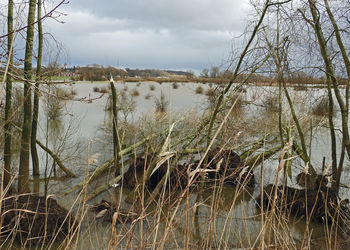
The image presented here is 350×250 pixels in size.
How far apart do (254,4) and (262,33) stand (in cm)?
49

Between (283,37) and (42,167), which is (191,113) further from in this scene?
(283,37)

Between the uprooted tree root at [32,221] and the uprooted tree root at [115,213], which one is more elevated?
the uprooted tree root at [115,213]

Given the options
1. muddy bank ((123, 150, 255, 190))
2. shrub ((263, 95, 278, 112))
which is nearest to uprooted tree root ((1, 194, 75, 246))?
muddy bank ((123, 150, 255, 190))

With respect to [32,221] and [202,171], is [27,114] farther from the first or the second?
[202,171]

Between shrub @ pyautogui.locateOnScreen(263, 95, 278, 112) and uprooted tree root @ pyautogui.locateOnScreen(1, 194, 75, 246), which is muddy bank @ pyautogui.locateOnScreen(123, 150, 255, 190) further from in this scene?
shrub @ pyautogui.locateOnScreen(263, 95, 278, 112)

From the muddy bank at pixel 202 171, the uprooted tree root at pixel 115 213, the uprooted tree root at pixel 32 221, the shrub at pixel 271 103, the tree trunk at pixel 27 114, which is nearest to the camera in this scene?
the muddy bank at pixel 202 171

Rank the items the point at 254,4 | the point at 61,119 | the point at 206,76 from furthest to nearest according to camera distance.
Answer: the point at 61,119 → the point at 206,76 → the point at 254,4

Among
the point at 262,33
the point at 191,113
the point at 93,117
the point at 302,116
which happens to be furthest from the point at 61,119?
the point at 262,33

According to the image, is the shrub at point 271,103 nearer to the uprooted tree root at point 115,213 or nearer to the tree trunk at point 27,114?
the uprooted tree root at point 115,213

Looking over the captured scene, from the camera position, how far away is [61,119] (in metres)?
17.7

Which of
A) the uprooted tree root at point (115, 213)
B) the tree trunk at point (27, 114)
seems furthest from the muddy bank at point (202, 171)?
the tree trunk at point (27, 114)

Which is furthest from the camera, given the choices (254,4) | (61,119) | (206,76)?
(61,119)

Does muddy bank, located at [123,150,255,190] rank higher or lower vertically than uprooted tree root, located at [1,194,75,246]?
higher

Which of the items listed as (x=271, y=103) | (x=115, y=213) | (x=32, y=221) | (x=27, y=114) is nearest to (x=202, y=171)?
(x=115, y=213)
